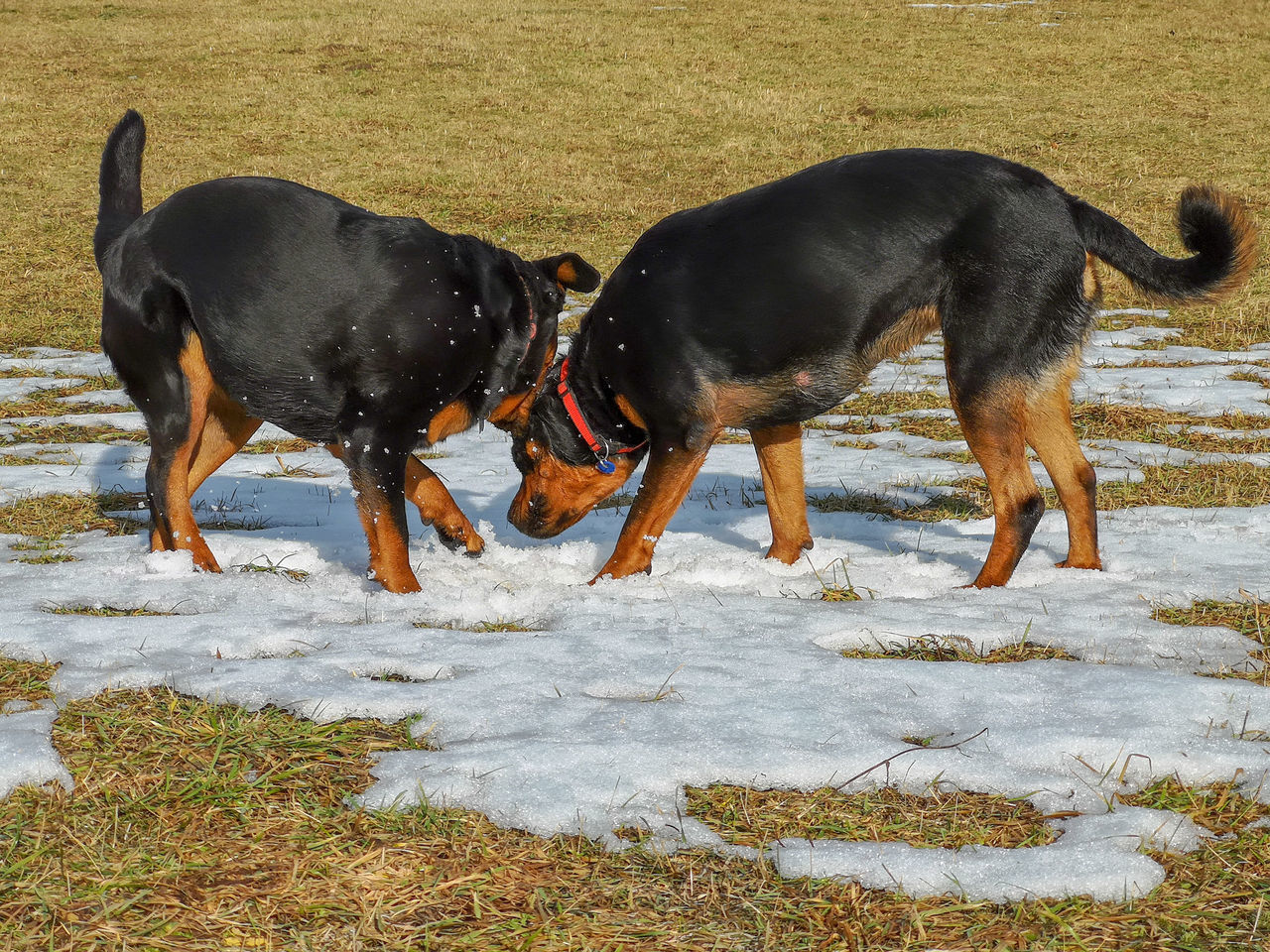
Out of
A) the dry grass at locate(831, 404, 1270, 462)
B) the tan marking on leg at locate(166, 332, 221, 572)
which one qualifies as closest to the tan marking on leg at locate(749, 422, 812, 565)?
the dry grass at locate(831, 404, 1270, 462)

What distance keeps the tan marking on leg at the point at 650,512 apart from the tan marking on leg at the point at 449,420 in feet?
2.53

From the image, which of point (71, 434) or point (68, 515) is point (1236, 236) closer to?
point (68, 515)

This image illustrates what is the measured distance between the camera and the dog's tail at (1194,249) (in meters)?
3.97

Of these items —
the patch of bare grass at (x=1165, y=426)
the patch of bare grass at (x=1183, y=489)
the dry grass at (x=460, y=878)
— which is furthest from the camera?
the patch of bare grass at (x=1165, y=426)

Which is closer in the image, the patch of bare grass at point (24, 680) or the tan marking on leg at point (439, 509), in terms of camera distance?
the patch of bare grass at point (24, 680)

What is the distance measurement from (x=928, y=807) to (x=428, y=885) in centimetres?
100

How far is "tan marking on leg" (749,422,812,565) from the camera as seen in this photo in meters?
4.61

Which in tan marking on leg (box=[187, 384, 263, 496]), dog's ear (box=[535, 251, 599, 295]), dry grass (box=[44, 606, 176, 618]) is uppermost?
dog's ear (box=[535, 251, 599, 295])

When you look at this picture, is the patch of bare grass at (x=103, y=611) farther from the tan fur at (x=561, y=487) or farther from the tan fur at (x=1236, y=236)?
the tan fur at (x=1236, y=236)

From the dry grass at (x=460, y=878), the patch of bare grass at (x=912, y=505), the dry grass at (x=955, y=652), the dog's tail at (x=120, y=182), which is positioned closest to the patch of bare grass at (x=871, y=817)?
the dry grass at (x=460, y=878)

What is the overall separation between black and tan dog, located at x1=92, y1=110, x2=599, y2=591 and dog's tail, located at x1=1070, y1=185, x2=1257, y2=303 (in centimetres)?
217

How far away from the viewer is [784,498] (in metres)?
4.62

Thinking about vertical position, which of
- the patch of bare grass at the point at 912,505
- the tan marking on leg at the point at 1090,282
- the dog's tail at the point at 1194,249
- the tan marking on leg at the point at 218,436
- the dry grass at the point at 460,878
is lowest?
the patch of bare grass at the point at 912,505

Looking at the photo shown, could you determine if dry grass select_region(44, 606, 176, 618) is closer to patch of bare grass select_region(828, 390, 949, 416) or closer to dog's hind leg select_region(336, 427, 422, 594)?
dog's hind leg select_region(336, 427, 422, 594)
